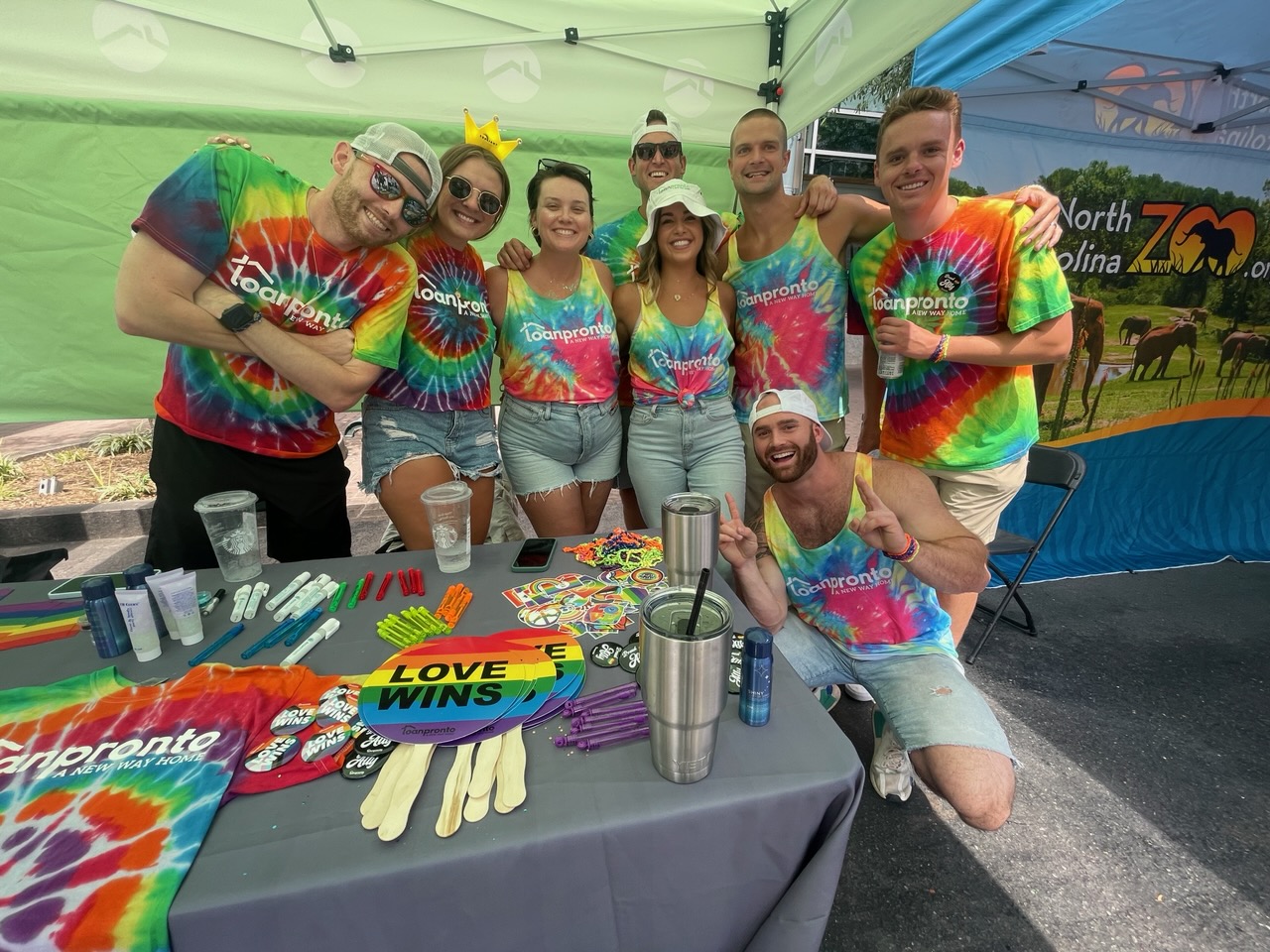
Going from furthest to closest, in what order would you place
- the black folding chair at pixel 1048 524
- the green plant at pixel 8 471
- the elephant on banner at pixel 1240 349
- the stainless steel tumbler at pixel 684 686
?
the green plant at pixel 8 471 → the elephant on banner at pixel 1240 349 → the black folding chair at pixel 1048 524 → the stainless steel tumbler at pixel 684 686

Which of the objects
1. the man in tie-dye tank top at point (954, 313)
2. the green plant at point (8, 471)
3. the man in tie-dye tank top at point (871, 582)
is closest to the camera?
the man in tie-dye tank top at point (871, 582)

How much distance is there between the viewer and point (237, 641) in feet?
4.39

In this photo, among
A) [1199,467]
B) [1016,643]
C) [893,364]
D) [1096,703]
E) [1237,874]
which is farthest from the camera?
[1199,467]

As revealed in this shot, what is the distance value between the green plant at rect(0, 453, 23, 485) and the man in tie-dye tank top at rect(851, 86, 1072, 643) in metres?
7.13

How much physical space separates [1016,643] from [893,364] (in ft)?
6.85

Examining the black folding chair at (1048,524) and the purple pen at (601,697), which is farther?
the black folding chair at (1048,524)

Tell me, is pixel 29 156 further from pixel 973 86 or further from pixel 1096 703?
pixel 1096 703

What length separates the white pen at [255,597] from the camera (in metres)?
1.43

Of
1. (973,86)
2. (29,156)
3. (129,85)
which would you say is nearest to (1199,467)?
(973,86)

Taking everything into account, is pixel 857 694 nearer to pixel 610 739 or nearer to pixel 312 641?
pixel 610 739

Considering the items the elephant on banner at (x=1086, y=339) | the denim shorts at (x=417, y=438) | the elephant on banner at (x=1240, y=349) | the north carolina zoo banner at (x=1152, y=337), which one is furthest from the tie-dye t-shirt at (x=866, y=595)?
the elephant on banner at (x=1240, y=349)

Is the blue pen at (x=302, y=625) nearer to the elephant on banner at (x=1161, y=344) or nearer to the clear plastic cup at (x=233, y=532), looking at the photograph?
the clear plastic cup at (x=233, y=532)

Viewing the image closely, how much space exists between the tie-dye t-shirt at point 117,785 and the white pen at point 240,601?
0.25 m

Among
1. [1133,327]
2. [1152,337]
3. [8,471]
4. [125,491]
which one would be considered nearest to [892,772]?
[1133,327]
